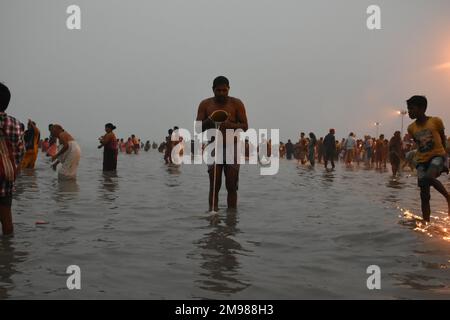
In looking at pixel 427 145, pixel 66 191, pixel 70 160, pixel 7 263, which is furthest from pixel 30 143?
pixel 427 145

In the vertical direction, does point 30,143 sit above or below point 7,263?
above

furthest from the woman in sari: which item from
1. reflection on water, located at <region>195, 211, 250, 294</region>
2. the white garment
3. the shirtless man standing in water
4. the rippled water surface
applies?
reflection on water, located at <region>195, 211, 250, 294</region>

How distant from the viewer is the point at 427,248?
16.1 feet

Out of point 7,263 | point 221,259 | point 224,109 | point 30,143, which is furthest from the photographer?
point 30,143

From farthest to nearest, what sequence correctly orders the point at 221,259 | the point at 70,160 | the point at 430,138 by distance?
the point at 70,160, the point at 430,138, the point at 221,259

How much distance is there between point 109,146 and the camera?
16641mm

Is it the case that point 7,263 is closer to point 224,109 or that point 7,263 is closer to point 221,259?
point 221,259

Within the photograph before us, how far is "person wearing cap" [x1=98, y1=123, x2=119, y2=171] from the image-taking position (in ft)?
→ 53.2

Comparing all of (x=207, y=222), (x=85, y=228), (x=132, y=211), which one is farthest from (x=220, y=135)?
(x=85, y=228)

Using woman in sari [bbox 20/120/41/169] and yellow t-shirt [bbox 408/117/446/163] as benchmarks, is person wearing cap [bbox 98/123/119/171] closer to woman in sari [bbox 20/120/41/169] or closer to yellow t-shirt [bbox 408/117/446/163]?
woman in sari [bbox 20/120/41/169]

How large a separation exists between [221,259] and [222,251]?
317 mm

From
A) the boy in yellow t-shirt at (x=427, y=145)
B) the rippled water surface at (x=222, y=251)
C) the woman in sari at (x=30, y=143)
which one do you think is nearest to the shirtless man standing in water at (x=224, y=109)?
the rippled water surface at (x=222, y=251)

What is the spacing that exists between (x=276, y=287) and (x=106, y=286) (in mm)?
1234

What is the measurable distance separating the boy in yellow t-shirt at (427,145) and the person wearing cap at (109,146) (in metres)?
11.3
